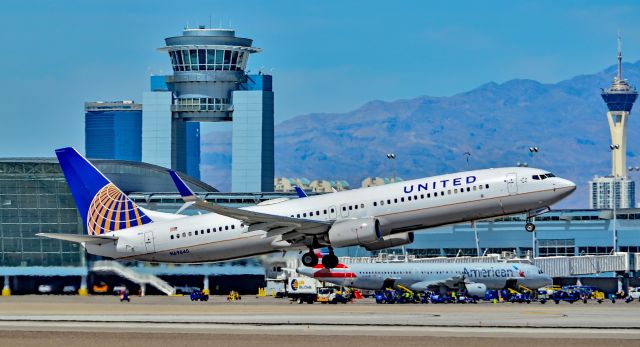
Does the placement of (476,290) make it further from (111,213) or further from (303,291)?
(111,213)

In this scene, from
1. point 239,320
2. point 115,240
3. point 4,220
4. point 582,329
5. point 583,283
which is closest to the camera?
point 582,329

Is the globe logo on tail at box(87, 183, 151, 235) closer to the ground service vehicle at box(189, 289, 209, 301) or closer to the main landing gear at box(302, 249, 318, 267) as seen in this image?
the main landing gear at box(302, 249, 318, 267)

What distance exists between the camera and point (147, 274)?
372 feet

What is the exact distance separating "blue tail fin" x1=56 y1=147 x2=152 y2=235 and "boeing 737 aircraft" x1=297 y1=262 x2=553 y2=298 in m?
43.9

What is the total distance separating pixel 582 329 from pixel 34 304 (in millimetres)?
52390

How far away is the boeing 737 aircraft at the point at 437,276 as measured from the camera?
144 m

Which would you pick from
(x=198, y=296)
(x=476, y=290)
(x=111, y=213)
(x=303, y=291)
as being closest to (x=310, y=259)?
(x=111, y=213)

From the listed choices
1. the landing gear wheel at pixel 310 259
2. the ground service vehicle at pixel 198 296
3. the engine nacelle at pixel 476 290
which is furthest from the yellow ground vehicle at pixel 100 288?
the landing gear wheel at pixel 310 259

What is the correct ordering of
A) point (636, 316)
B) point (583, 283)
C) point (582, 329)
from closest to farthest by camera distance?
point (582, 329)
point (636, 316)
point (583, 283)

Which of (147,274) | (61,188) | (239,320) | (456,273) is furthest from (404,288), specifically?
(239,320)

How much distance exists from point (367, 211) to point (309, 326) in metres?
14.2

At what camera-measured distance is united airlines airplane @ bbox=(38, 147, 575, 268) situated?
87250 mm

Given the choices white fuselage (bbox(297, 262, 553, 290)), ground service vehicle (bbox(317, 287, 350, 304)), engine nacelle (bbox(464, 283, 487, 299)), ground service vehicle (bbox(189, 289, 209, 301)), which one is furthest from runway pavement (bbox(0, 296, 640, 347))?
white fuselage (bbox(297, 262, 553, 290))

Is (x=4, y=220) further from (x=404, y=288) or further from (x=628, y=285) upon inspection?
(x=628, y=285)
